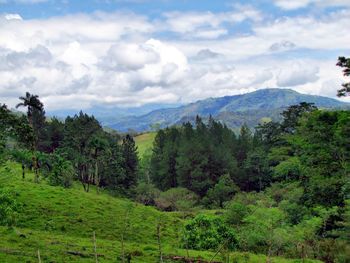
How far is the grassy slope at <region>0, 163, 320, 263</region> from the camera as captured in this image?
33.4 m

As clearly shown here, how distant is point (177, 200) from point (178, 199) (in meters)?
0.58

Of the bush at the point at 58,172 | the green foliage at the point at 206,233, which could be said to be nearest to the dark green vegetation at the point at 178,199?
the green foliage at the point at 206,233

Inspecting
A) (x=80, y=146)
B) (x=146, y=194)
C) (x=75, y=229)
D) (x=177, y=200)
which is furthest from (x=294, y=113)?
(x=75, y=229)


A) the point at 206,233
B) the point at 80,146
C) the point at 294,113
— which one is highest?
the point at 294,113

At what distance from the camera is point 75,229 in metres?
51.1

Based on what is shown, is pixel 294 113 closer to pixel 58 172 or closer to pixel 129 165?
pixel 129 165

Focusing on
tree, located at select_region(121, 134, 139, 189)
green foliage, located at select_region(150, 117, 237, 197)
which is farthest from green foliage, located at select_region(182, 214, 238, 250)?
tree, located at select_region(121, 134, 139, 189)

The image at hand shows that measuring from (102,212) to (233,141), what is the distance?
86060 millimetres

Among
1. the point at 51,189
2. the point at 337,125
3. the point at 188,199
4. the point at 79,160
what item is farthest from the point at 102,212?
the point at 79,160

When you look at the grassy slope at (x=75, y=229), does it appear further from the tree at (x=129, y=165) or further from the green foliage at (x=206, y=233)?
the tree at (x=129, y=165)

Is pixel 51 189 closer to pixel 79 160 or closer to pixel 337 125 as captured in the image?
pixel 337 125

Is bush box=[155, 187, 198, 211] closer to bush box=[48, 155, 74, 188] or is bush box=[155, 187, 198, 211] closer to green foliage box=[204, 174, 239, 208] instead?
green foliage box=[204, 174, 239, 208]

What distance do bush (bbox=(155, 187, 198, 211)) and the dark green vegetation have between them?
32 cm

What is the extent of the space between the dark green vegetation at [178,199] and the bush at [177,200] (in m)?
0.32
